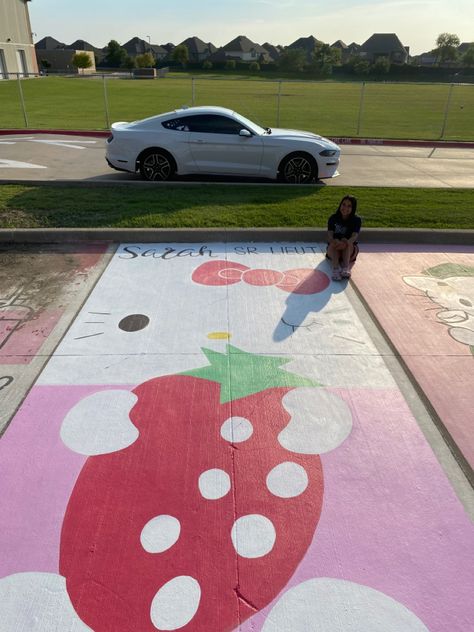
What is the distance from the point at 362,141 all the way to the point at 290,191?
9024mm

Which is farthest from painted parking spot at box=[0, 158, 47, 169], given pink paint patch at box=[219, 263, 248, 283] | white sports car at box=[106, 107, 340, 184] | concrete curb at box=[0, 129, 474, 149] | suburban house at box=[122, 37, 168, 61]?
suburban house at box=[122, 37, 168, 61]

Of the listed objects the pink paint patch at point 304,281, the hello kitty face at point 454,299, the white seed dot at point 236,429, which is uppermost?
the white seed dot at point 236,429

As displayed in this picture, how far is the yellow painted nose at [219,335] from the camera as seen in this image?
4551mm

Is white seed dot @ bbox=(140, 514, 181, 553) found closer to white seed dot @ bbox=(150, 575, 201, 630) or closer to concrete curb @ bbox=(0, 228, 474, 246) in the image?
white seed dot @ bbox=(150, 575, 201, 630)

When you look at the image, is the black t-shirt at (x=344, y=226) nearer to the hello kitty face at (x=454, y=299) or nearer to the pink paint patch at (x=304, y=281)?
the pink paint patch at (x=304, y=281)

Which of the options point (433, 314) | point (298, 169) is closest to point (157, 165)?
point (298, 169)

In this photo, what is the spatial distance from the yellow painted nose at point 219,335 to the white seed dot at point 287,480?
1664mm

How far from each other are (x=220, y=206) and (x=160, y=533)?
6.31 m

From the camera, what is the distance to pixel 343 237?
5.88 metres

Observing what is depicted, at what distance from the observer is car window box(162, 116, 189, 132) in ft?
31.7

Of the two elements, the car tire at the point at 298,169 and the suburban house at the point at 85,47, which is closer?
the car tire at the point at 298,169

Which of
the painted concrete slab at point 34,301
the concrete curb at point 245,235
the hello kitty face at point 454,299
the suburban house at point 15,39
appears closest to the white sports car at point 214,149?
the concrete curb at point 245,235

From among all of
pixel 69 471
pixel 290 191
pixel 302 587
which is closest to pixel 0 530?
pixel 69 471

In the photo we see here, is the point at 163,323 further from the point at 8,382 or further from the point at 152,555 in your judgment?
the point at 152,555
